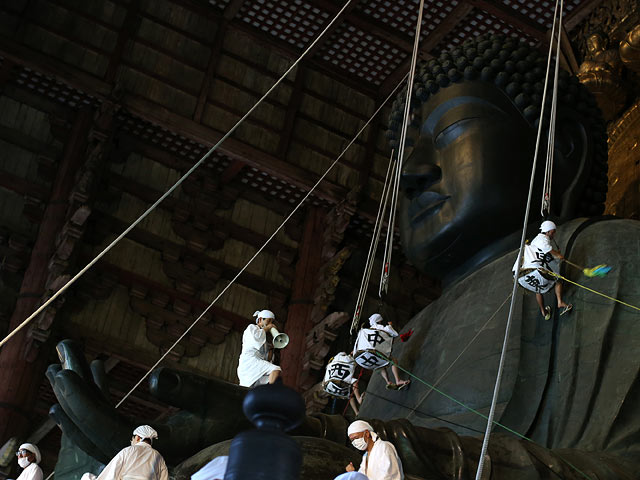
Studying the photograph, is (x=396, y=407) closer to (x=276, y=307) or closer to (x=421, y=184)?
(x=421, y=184)

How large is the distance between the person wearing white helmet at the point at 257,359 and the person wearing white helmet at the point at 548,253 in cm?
102

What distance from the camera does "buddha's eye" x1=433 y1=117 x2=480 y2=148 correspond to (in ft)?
14.7

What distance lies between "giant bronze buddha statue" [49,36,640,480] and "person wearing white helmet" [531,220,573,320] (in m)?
0.04

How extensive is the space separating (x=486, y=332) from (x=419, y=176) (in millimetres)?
799

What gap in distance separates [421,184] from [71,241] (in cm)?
364

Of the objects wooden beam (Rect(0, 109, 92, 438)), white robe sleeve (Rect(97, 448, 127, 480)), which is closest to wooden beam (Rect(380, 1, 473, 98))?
wooden beam (Rect(0, 109, 92, 438))

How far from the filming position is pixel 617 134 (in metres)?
5.41

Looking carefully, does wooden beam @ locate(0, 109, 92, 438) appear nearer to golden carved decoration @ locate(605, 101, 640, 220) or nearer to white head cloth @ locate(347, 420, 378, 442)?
golden carved decoration @ locate(605, 101, 640, 220)

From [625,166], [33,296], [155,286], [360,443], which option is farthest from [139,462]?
[155,286]

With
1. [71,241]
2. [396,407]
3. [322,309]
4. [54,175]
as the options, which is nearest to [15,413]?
[71,241]

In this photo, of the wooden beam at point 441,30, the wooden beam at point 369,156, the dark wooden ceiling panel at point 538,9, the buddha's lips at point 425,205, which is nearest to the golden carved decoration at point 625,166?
the buddha's lips at point 425,205

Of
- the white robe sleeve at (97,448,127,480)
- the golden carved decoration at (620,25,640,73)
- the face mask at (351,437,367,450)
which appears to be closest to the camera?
the face mask at (351,437,367,450)

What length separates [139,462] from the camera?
2.81m

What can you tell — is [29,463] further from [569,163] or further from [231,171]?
[231,171]
